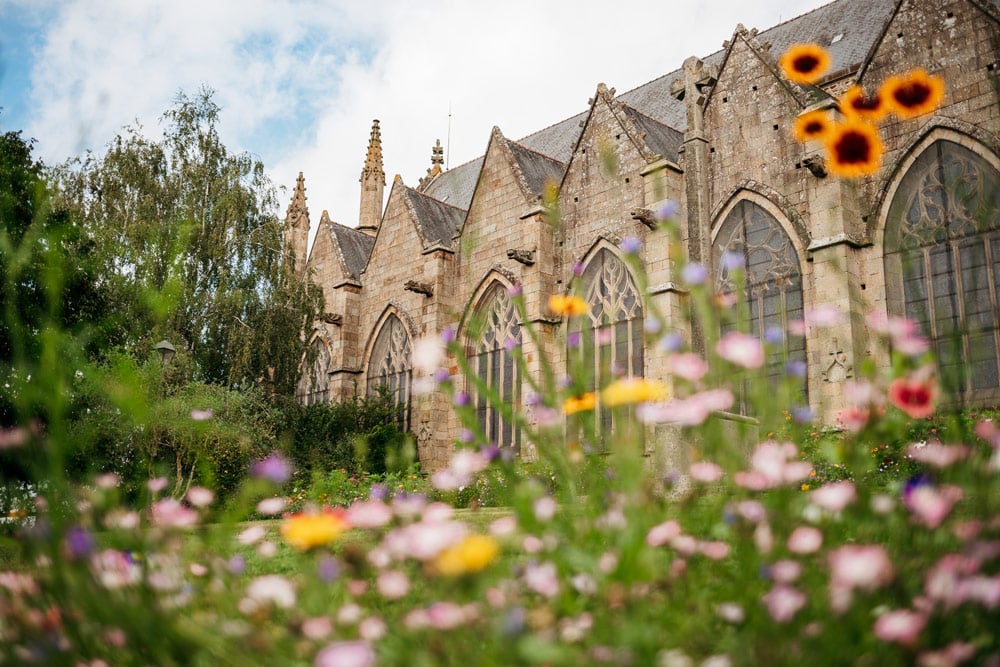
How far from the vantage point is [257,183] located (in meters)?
22.5

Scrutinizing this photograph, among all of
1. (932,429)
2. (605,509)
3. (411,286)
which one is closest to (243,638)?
(605,509)

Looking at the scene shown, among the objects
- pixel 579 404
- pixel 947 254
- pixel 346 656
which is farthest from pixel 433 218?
pixel 346 656

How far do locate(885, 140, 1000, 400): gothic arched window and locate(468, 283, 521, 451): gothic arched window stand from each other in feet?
27.9

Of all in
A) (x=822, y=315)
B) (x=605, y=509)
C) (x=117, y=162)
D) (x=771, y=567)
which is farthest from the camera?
(x=117, y=162)

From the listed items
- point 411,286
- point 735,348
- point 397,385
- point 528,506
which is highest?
point 411,286

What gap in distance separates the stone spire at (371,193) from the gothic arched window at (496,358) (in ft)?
32.3

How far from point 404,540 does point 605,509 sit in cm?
104

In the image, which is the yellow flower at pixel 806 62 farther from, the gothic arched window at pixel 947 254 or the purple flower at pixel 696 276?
the gothic arched window at pixel 947 254

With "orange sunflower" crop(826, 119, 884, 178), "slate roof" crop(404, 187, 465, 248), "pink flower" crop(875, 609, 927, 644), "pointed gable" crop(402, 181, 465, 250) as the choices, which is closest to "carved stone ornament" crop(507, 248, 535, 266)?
"pointed gable" crop(402, 181, 465, 250)

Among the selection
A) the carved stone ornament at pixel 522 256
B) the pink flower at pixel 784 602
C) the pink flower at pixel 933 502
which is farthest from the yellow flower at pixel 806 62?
the carved stone ornament at pixel 522 256

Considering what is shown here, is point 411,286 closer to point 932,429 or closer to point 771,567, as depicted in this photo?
point 932,429

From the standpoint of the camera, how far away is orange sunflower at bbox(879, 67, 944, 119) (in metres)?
2.90

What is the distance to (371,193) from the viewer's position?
29438 millimetres

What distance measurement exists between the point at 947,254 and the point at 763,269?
3132mm
